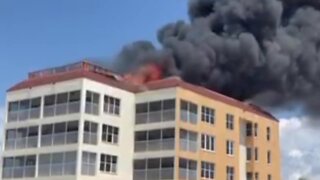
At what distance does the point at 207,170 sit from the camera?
55281 millimetres

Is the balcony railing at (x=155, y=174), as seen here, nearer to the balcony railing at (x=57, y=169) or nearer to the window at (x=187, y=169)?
the window at (x=187, y=169)

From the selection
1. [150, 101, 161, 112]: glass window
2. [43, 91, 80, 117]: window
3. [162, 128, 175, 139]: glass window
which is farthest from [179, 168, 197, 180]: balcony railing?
[43, 91, 80, 117]: window

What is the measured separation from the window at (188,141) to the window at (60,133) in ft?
30.1

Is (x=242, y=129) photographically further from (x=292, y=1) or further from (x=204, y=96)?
(x=292, y=1)

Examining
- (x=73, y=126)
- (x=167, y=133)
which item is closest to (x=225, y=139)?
(x=167, y=133)

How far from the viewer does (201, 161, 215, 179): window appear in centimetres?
5479

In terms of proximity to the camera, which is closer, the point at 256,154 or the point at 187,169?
the point at 187,169

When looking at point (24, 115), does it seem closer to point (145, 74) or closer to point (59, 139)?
point (59, 139)

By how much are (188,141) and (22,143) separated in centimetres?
A: 1495

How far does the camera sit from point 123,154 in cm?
5438

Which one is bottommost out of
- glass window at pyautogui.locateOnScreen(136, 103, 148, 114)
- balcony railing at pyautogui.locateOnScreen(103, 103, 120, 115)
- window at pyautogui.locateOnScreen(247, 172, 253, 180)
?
window at pyautogui.locateOnScreen(247, 172, 253, 180)

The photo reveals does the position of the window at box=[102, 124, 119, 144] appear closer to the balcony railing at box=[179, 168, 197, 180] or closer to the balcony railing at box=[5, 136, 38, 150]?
the balcony railing at box=[5, 136, 38, 150]

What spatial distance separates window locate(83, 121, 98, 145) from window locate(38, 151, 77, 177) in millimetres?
1618

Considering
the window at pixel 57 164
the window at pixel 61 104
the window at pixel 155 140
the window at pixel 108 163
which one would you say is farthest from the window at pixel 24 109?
the window at pixel 155 140
